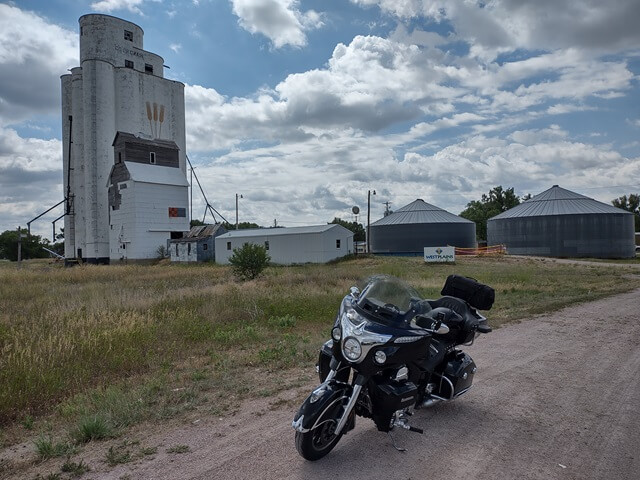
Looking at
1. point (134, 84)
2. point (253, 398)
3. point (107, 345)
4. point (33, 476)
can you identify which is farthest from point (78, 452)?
point (134, 84)

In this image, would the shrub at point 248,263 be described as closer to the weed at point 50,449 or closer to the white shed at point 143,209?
the weed at point 50,449

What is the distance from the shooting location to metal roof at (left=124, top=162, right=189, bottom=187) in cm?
4652

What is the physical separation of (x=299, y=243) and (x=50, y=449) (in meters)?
39.0

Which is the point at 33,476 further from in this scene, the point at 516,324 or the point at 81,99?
the point at 81,99

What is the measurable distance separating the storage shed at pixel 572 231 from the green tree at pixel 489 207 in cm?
3109

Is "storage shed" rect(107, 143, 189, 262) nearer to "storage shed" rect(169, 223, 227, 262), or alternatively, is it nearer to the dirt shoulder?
"storage shed" rect(169, 223, 227, 262)

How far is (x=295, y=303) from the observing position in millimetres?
13234

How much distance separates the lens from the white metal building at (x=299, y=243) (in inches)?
1658

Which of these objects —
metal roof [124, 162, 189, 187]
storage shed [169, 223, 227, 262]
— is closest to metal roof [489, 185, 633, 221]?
storage shed [169, 223, 227, 262]

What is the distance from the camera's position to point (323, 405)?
3.80 meters

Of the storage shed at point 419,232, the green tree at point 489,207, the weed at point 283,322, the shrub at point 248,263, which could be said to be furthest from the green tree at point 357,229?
the weed at point 283,322

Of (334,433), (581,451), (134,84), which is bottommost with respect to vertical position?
(581,451)

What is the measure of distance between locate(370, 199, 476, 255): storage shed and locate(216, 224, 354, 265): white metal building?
576 inches

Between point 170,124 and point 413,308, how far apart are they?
53140 millimetres
